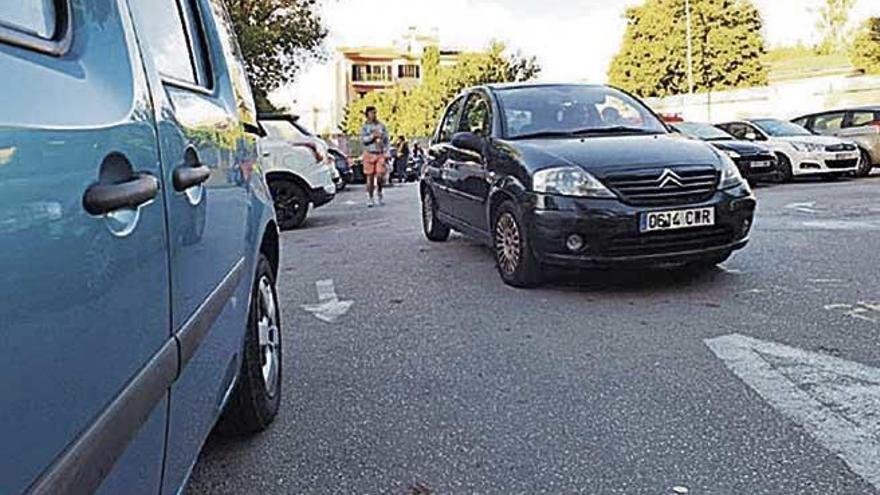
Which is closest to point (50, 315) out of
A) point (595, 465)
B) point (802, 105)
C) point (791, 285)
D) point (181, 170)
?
point (181, 170)

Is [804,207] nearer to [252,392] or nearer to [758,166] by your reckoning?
[758,166]

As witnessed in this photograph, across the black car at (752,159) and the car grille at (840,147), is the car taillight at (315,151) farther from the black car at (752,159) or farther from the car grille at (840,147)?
the car grille at (840,147)

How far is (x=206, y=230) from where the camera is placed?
2.19 m

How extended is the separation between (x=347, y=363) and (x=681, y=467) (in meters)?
1.93

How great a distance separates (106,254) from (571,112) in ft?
18.4

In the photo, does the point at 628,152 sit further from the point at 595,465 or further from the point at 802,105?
the point at 802,105

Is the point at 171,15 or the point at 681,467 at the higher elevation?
the point at 171,15

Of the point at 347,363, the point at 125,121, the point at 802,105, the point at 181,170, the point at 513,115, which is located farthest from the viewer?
the point at 802,105

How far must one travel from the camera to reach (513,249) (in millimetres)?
5938

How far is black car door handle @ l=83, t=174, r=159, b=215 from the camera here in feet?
4.44

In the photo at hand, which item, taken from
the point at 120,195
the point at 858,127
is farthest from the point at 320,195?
the point at 858,127

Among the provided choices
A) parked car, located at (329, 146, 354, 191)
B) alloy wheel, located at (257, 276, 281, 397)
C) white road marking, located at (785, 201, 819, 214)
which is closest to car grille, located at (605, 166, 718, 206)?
alloy wheel, located at (257, 276, 281, 397)

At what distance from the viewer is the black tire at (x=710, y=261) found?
5.65 metres

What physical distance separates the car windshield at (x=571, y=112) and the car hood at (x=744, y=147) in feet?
29.4
